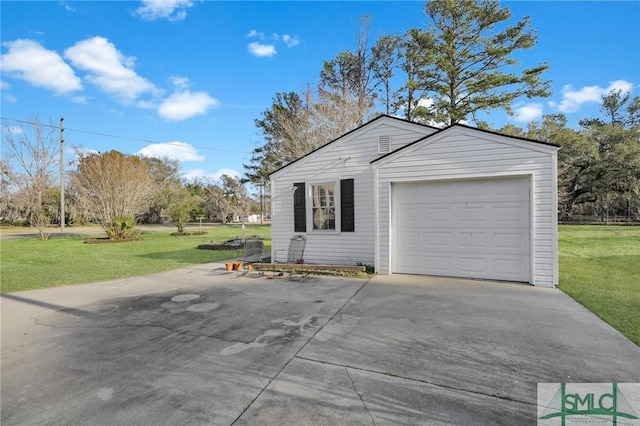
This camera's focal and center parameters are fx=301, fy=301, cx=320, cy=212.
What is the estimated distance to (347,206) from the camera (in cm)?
859

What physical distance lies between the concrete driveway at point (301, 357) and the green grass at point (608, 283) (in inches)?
12.5

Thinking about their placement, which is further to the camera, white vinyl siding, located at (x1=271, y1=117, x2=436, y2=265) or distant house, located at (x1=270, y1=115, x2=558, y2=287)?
white vinyl siding, located at (x1=271, y1=117, x2=436, y2=265)

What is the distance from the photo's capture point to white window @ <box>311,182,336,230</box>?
9.01 metres

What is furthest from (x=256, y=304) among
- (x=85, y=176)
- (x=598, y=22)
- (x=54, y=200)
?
(x=54, y=200)

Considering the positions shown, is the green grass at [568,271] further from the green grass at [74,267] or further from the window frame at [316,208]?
the window frame at [316,208]

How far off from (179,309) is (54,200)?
3818 centimetres

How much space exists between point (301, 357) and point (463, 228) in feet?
17.2

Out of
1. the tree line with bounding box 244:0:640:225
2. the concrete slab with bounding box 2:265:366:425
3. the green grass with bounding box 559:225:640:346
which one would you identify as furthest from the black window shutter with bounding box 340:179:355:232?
the tree line with bounding box 244:0:640:225

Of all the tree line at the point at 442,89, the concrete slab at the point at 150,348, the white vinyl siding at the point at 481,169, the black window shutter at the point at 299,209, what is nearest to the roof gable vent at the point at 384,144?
the white vinyl siding at the point at 481,169

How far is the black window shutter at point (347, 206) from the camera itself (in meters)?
8.55

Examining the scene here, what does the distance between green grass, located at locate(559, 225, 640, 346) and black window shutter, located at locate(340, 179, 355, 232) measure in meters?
4.88

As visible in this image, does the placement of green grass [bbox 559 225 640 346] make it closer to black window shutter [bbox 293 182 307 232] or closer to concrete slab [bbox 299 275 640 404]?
concrete slab [bbox 299 275 640 404]

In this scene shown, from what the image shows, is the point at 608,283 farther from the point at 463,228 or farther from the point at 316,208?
the point at 316,208

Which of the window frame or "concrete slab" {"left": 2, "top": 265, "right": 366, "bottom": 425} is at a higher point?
the window frame
